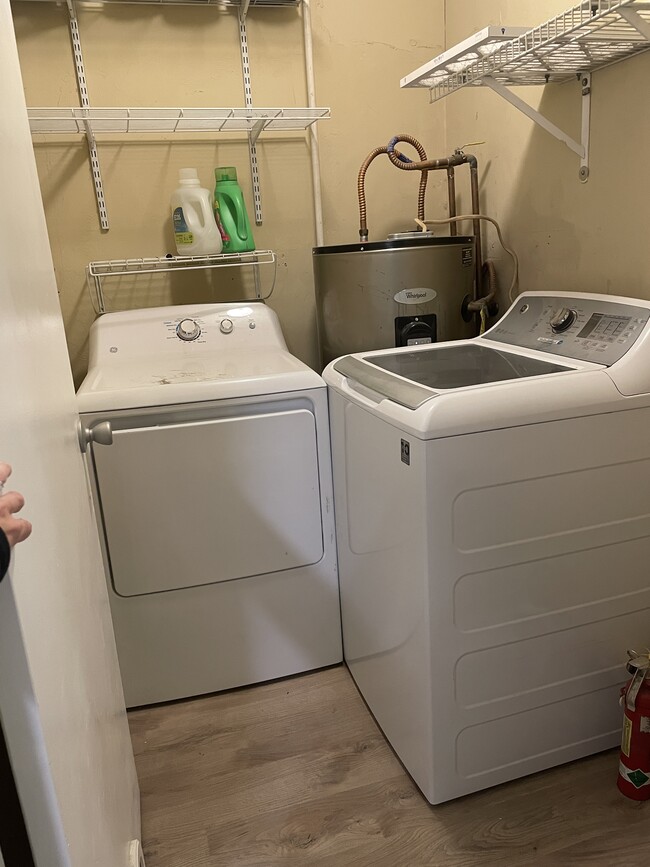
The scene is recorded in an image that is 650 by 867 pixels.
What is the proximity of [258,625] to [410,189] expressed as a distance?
1605mm

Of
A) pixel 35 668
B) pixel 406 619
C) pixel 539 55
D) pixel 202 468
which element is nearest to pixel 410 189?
pixel 539 55

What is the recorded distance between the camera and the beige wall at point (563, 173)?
1.50 meters

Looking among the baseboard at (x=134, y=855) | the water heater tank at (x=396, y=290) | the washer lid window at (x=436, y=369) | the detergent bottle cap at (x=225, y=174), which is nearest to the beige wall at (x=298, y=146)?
the detergent bottle cap at (x=225, y=174)

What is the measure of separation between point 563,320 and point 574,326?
1.5 inches

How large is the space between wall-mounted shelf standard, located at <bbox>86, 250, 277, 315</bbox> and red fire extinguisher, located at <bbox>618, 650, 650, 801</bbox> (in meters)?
1.57

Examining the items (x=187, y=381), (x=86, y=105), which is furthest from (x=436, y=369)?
(x=86, y=105)

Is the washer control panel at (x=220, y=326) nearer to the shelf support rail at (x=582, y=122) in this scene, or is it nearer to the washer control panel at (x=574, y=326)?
the washer control panel at (x=574, y=326)

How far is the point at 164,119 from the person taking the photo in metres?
1.92

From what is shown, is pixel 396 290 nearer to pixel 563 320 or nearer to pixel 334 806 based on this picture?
pixel 563 320

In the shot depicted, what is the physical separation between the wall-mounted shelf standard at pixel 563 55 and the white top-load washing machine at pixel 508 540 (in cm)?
53

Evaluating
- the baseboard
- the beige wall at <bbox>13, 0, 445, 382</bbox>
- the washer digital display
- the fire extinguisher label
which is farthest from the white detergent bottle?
the fire extinguisher label

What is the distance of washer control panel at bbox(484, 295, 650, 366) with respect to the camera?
1370 mm

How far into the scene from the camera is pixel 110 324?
1.96 metres

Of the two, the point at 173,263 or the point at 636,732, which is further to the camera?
the point at 173,263
